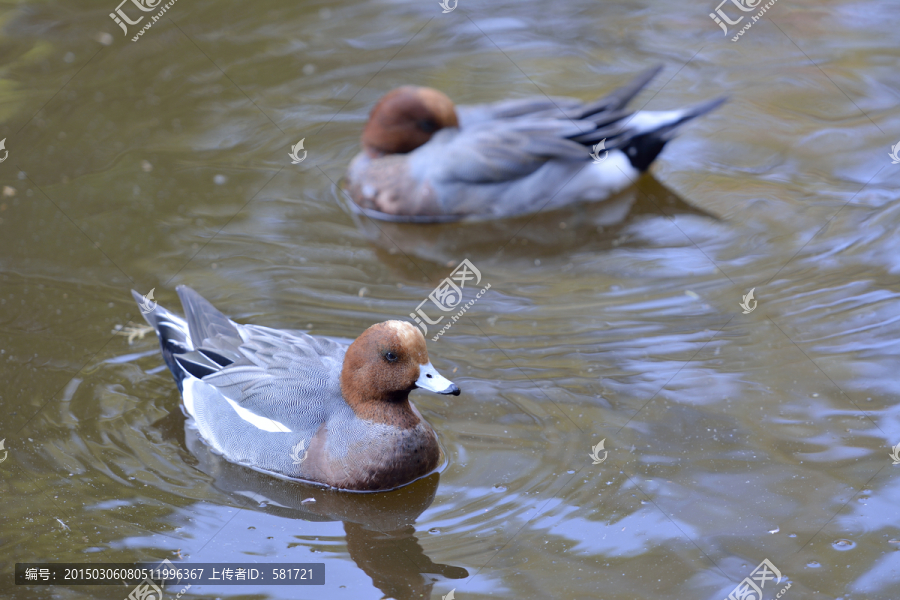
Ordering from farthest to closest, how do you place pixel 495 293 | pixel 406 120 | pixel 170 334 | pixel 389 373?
pixel 406 120 → pixel 495 293 → pixel 170 334 → pixel 389 373

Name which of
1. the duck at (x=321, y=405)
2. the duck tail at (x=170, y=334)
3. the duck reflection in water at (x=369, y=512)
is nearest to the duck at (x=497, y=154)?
the duck tail at (x=170, y=334)

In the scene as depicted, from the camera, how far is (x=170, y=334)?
5230 millimetres

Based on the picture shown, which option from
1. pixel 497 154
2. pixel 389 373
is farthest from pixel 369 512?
pixel 497 154

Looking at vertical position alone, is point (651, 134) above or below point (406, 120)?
above

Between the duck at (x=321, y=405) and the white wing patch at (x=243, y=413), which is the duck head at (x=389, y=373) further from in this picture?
the white wing patch at (x=243, y=413)

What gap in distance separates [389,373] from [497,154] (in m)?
3.06

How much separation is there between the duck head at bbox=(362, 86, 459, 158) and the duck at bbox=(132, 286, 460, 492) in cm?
288

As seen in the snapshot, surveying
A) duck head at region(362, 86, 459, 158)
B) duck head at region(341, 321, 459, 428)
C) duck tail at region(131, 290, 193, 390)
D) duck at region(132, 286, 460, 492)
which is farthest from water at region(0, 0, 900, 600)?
duck head at region(362, 86, 459, 158)

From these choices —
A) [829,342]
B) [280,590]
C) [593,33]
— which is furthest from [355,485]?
[593,33]

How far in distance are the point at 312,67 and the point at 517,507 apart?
19.2ft

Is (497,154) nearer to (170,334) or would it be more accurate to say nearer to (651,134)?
(651,134)

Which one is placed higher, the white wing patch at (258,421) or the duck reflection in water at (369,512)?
the white wing patch at (258,421)

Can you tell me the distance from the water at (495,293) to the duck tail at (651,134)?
0.24 meters

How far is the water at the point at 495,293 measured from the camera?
14.0 feet
